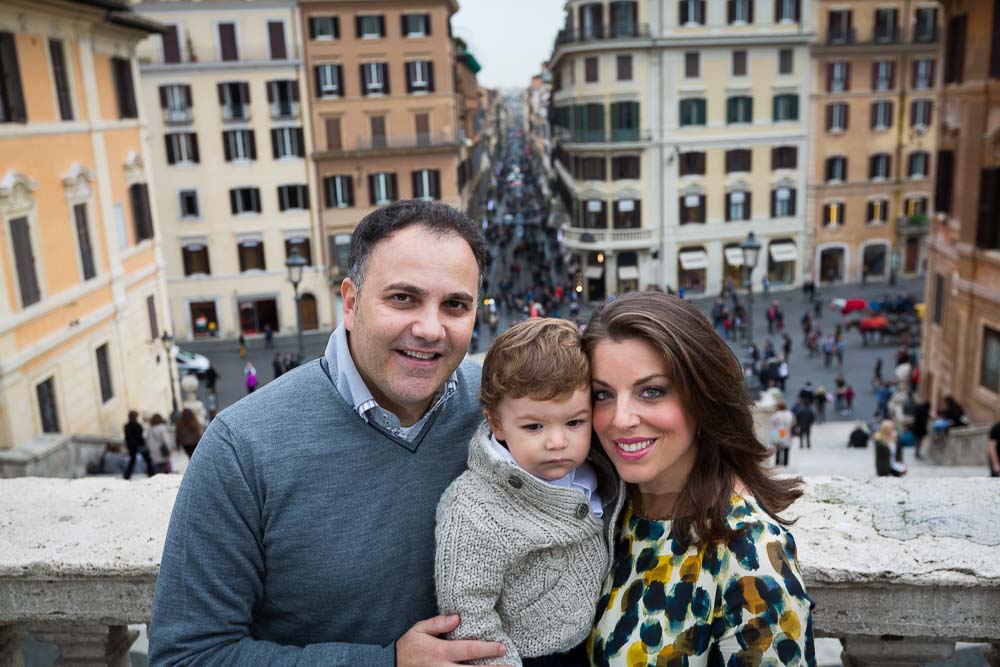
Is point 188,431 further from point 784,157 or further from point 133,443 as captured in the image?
point 784,157

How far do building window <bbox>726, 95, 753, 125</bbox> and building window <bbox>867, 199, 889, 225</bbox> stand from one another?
7724 mm

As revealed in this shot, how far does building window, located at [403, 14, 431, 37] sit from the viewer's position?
1391 inches

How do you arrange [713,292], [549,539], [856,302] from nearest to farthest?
[549,539] → [856,302] → [713,292]

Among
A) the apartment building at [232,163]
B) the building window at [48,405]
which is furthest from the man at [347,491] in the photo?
the apartment building at [232,163]

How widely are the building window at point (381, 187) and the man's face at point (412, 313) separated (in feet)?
113

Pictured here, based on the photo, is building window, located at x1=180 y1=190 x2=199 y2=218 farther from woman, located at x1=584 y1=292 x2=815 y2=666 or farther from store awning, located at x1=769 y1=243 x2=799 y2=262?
A: woman, located at x1=584 y1=292 x2=815 y2=666

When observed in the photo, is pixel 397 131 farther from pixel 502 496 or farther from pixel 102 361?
pixel 502 496

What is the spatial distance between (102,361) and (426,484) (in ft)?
64.2

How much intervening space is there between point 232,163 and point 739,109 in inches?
884

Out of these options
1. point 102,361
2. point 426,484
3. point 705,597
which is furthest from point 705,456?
point 102,361

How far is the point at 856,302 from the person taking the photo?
109ft

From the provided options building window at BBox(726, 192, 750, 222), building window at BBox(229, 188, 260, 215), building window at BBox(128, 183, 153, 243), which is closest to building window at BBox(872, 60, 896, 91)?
building window at BBox(726, 192, 750, 222)

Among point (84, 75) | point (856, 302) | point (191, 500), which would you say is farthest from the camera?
point (856, 302)

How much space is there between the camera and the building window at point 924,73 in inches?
1553
